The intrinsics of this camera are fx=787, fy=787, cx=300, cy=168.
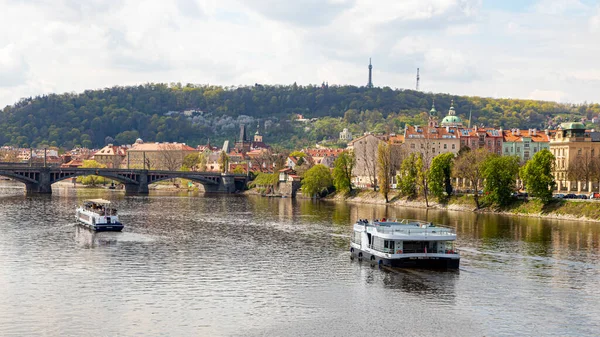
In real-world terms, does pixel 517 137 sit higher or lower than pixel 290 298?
higher

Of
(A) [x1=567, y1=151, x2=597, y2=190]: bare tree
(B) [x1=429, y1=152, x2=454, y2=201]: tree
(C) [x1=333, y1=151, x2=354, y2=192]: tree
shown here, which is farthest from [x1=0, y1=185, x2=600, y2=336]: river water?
(C) [x1=333, y1=151, x2=354, y2=192]: tree

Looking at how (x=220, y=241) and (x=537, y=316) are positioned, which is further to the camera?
(x=220, y=241)

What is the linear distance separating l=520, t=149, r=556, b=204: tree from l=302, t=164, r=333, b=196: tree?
52956mm

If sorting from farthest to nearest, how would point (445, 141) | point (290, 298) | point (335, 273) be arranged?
point (445, 141) → point (335, 273) → point (290, 298)

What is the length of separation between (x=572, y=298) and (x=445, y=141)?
125249 mm

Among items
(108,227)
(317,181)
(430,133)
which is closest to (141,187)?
(317,181)

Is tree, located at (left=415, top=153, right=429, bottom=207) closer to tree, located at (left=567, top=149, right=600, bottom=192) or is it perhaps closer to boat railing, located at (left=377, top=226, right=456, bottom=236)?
tree, located at (left=567, top=149, right=600, bottom=192)

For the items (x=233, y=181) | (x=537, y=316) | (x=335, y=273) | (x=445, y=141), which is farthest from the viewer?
(x=233, y=181)

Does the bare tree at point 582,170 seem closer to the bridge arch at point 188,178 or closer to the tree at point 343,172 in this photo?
the tree at point 343,172

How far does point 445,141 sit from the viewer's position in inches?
6777

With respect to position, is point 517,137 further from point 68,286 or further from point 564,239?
point 68,286

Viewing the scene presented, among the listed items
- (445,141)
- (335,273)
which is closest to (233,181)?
(445,141)

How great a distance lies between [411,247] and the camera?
59625mm

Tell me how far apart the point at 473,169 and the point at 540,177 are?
14341mm
